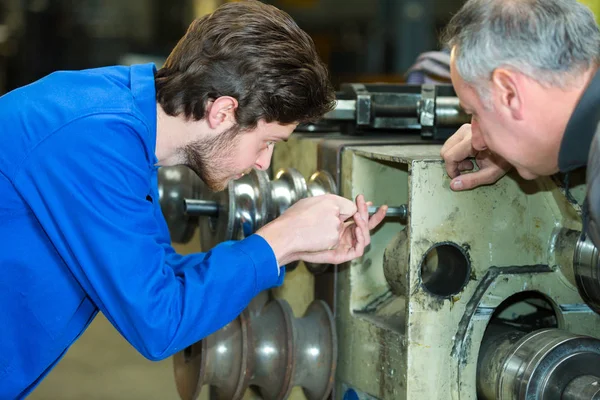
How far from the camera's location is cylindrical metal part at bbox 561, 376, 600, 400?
1.11m

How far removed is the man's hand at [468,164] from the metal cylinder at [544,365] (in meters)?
0.25

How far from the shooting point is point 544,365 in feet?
3.80

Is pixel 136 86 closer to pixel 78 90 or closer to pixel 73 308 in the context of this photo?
pixel 78 90

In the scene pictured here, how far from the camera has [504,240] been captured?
4.26 ft

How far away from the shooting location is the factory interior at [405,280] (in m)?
1.25

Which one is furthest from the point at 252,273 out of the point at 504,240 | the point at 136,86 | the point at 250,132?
the point at 504,240

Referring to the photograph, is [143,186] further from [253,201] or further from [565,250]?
[565,250]

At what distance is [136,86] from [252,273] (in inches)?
12.2

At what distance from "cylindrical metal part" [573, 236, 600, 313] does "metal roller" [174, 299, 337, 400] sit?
43cm

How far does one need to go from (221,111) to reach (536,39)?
1.45ft

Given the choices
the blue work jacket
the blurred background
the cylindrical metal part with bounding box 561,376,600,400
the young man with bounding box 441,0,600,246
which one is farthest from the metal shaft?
the blurred background

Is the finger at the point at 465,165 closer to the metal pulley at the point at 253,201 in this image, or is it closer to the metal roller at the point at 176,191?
the metal pulley at the point at 253,201

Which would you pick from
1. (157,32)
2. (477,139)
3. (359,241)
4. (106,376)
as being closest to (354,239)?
(359,241)

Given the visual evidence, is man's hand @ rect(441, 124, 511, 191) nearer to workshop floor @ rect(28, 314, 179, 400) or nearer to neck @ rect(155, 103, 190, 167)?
neck @ rect(155, 103, 190, 167)
